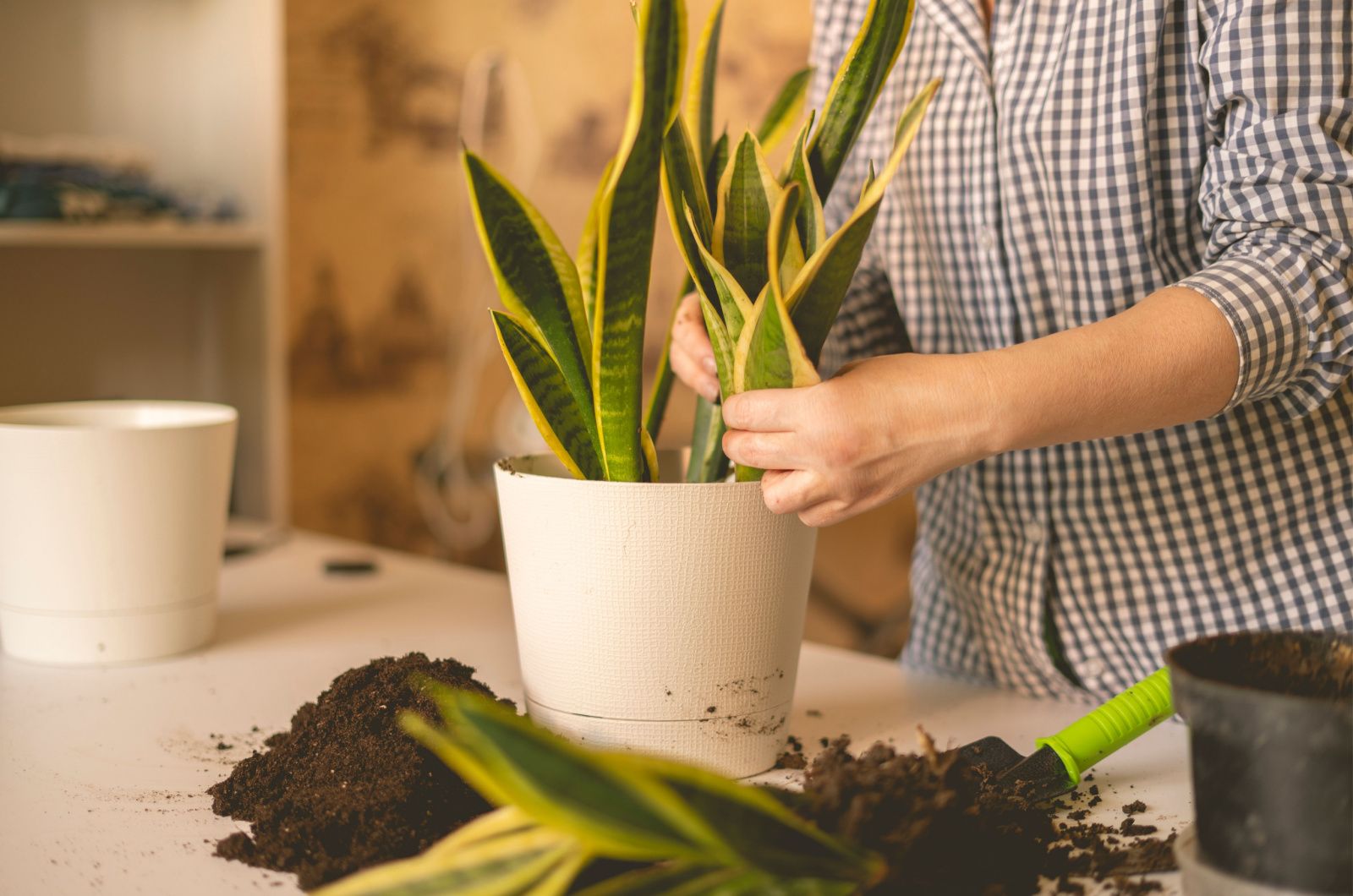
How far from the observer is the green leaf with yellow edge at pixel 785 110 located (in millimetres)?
860

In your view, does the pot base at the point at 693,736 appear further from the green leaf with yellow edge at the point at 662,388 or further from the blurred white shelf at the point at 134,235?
the blurred white shelf at the point at 134,235

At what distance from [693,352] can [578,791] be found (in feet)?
1.55

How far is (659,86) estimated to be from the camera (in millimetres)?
578

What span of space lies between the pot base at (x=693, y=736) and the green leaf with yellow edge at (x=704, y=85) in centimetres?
39

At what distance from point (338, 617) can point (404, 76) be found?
158 centimetres

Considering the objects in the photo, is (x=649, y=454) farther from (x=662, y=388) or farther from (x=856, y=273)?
(x=856, y=273)

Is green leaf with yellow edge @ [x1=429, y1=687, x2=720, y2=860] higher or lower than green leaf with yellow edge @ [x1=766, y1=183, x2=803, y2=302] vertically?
lower

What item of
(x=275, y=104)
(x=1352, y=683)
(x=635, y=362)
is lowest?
(x=1352, y=683)

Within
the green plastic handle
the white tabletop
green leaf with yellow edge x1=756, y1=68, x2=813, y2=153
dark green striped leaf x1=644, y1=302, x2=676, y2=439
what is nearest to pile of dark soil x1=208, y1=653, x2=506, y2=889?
the white tabletop

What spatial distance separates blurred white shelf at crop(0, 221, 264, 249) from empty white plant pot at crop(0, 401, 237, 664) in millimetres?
852

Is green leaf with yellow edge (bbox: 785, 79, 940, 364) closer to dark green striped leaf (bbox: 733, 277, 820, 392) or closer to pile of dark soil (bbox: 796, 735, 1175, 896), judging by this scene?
dark green striped leaf (bbox: 733, 277, 820, 392)

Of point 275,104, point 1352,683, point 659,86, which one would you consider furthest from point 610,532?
point 275,104

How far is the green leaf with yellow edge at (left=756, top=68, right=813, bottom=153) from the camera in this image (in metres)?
0.86

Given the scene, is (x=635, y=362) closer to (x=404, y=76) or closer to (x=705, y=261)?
(x=705, y=261)
